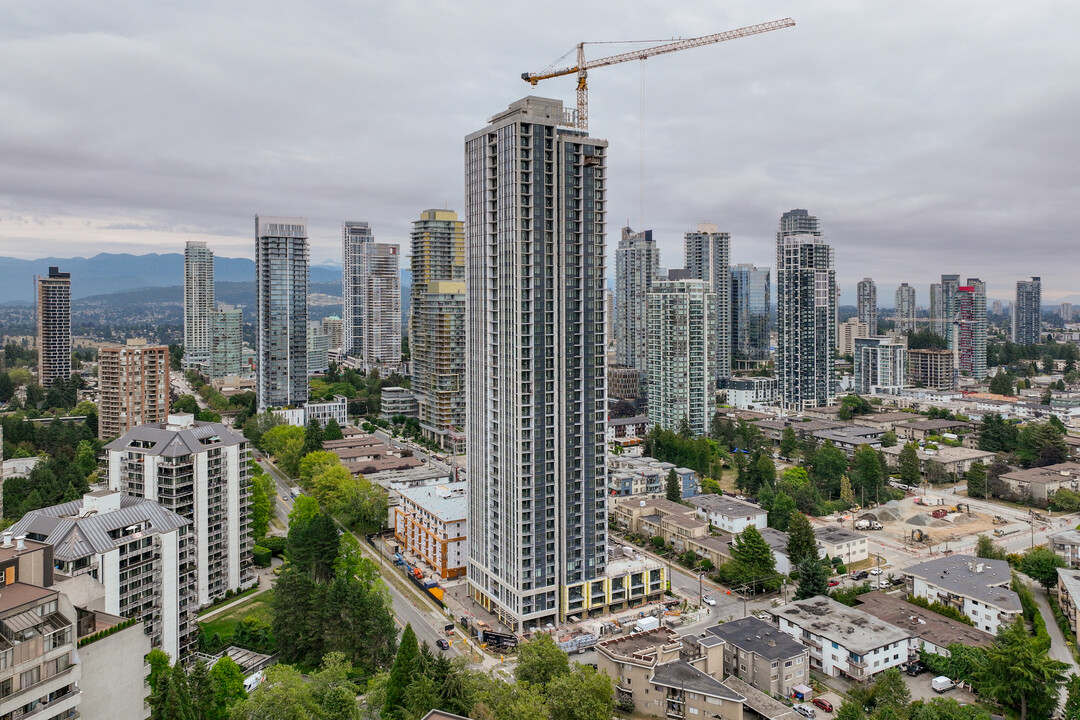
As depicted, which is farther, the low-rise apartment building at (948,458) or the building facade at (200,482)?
the low-rise apartment building at (948,458)

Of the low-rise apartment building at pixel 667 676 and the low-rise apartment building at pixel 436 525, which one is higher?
the low-rise apartment building at pixel 436 525

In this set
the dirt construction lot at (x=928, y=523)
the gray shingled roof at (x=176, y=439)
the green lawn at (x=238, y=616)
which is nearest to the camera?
the green lawn at (x=238, y=616)

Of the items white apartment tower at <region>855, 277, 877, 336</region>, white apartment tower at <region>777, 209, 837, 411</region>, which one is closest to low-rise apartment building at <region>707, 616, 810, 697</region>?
white apartment tower at <region>777, 209, 837, 411</region>

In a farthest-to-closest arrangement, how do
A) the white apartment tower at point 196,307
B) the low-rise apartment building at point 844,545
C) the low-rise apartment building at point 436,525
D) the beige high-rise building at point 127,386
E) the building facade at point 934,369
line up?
the white apartment tower at point 196,307
the building facade at point 934,369
the beige high-rise building at point 127,386
the low-rise apartment building at point 844,545
the low-rise apartment building at point 436,525

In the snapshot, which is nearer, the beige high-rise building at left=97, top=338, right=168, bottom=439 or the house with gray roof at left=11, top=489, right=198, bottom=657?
the house with gray roof at left=11, top=489, right=198, bottom=657

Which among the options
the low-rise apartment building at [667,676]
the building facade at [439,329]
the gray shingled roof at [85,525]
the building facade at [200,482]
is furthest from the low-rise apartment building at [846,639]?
the building facade at [439,329]

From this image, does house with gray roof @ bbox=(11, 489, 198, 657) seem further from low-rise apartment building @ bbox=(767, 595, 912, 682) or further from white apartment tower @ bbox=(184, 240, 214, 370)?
white apartment tower @ bbox=(184, 240, 214, 370)

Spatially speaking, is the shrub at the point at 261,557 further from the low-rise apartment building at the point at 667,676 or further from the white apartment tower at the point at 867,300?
the white apartment tower at the point at 867,300
